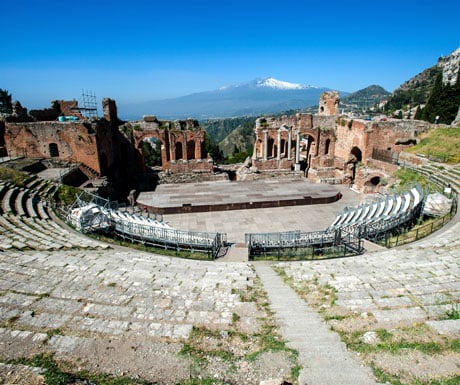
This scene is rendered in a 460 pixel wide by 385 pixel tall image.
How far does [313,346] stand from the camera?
6.39 meters

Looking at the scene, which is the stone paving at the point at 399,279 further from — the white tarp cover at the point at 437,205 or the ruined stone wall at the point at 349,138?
the ruined stone wall at the point at 349,138

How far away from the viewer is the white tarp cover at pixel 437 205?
630 inches

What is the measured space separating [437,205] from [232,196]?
1375 cm

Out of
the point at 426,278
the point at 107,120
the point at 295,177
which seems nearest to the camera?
the point at 426,278

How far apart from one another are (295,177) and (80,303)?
2598cm

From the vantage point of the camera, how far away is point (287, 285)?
1026 centimetres

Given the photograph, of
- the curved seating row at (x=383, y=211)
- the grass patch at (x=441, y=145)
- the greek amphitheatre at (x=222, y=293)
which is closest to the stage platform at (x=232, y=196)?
the greek amphitheatre at (x=222, y=293)

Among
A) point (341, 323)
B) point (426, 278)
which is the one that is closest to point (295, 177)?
point (426, 278)

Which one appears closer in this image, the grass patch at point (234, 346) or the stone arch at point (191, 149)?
the grass patch at point (234, 346)

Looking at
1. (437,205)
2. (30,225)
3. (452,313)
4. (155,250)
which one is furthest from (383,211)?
(30,225)

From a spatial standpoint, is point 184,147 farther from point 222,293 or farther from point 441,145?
point 441,145

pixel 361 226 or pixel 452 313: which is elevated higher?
pixel 452 313

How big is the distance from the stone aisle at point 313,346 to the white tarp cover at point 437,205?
1159 centimetres

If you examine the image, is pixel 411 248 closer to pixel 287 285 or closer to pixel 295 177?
pixel 287 285
